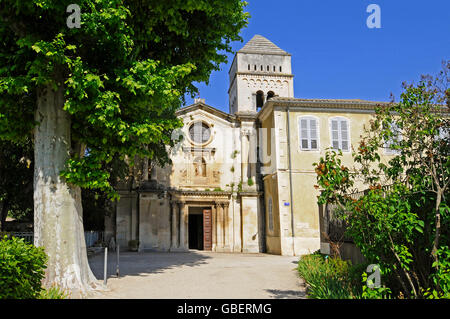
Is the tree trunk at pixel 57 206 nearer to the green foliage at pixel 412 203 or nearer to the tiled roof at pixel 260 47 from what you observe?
the green foliage at pixel 412 203

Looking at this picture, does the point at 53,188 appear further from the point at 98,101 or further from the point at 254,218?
the point at 254,218

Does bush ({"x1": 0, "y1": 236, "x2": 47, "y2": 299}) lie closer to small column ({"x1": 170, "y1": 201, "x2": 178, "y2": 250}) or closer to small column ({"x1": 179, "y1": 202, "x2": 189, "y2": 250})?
small column ({"x1": 170, "y1": 201, "x2": 178, "y2": 250})

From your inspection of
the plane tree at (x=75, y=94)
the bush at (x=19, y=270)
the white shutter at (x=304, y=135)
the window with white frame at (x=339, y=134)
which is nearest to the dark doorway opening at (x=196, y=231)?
the white shutter at (x=304, y=135)

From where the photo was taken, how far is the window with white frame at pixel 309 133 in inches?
868

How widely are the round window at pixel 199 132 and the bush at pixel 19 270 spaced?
61.4 ft

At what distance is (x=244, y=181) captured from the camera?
2464cm

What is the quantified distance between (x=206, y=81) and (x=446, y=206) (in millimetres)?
7408

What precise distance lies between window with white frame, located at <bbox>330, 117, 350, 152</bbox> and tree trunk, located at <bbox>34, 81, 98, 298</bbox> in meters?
16.9

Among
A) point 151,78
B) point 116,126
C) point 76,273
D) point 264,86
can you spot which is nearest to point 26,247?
point 76,273

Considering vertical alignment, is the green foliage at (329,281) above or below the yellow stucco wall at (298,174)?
below

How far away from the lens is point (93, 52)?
28.5ft

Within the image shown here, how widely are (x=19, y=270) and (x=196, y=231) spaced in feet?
75.6

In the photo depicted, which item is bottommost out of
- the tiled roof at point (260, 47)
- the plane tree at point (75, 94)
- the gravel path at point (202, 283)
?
the gravel path at point (202, 283)

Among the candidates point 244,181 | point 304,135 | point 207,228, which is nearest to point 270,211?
point 244,181
